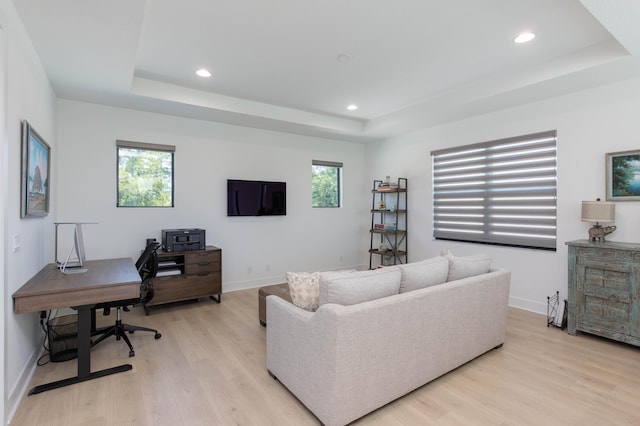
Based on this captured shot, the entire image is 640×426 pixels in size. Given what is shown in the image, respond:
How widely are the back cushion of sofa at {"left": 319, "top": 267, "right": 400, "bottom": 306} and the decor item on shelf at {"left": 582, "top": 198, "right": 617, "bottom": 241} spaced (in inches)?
95.7

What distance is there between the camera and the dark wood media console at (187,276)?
13.3 ft

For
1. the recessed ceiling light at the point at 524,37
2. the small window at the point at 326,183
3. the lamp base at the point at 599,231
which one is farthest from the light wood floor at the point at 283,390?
the small window at the point at 326,183

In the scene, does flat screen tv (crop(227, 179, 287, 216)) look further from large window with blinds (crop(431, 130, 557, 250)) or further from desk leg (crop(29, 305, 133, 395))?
desk leg (crop(29, 305, 133, 395))

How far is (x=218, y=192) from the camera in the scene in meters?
4.92

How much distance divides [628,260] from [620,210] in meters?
A: 0.64

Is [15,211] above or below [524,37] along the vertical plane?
below

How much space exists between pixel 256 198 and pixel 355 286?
3.43m

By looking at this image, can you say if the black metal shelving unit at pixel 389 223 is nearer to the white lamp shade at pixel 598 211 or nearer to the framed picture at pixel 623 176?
the white lamp shade at pixel 598 211

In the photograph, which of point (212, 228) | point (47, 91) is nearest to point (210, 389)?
point (212, 228)

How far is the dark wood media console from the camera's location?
160 inches

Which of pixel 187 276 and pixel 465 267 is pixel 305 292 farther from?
pixel 187 276

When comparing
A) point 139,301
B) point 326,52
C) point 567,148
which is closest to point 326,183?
point 326,52

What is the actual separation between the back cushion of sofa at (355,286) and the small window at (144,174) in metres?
3.35

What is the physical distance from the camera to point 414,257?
552cm
